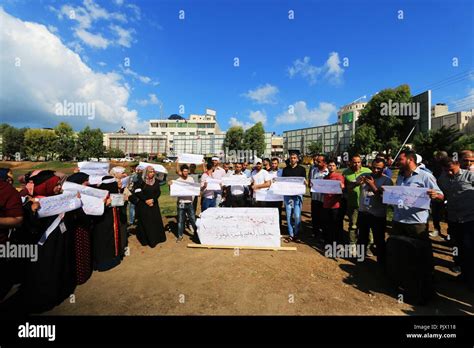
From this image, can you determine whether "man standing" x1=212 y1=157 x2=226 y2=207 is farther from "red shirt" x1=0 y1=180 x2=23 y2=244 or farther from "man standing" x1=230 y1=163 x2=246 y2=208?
"red shirt" x1=0 y1=180 x2=23 y2=244

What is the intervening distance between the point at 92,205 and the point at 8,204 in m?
1.20

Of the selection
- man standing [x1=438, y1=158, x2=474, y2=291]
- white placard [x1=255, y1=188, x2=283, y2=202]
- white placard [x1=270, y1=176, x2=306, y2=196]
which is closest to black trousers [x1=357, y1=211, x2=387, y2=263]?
man standing [x1=438, y1=158, x2=474, y2=291]

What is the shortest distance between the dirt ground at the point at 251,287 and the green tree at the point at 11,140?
90390mm

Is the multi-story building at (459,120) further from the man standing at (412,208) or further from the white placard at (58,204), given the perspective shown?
the white placard at (58,204)

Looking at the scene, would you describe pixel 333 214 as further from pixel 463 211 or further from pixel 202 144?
pixel 202 144

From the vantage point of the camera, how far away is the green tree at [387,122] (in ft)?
108

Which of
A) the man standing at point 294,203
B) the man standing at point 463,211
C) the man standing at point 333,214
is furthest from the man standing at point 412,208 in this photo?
the man standing at point 294,203

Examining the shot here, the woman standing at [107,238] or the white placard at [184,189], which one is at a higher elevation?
the white placard at [184,189]

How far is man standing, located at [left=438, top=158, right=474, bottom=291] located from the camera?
3.80 meters

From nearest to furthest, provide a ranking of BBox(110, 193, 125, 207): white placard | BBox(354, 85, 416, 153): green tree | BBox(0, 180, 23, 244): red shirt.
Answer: BBox(0, 180, 23, 244): red shirt, BBox(110, 193, 125, 207): white placard, BBox(354, 85, 416, 153): green tree

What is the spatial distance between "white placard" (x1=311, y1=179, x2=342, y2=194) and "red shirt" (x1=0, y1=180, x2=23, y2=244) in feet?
17.4

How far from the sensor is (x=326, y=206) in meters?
5.46

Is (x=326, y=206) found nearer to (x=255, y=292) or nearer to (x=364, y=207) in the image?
(x=364, y=207)
